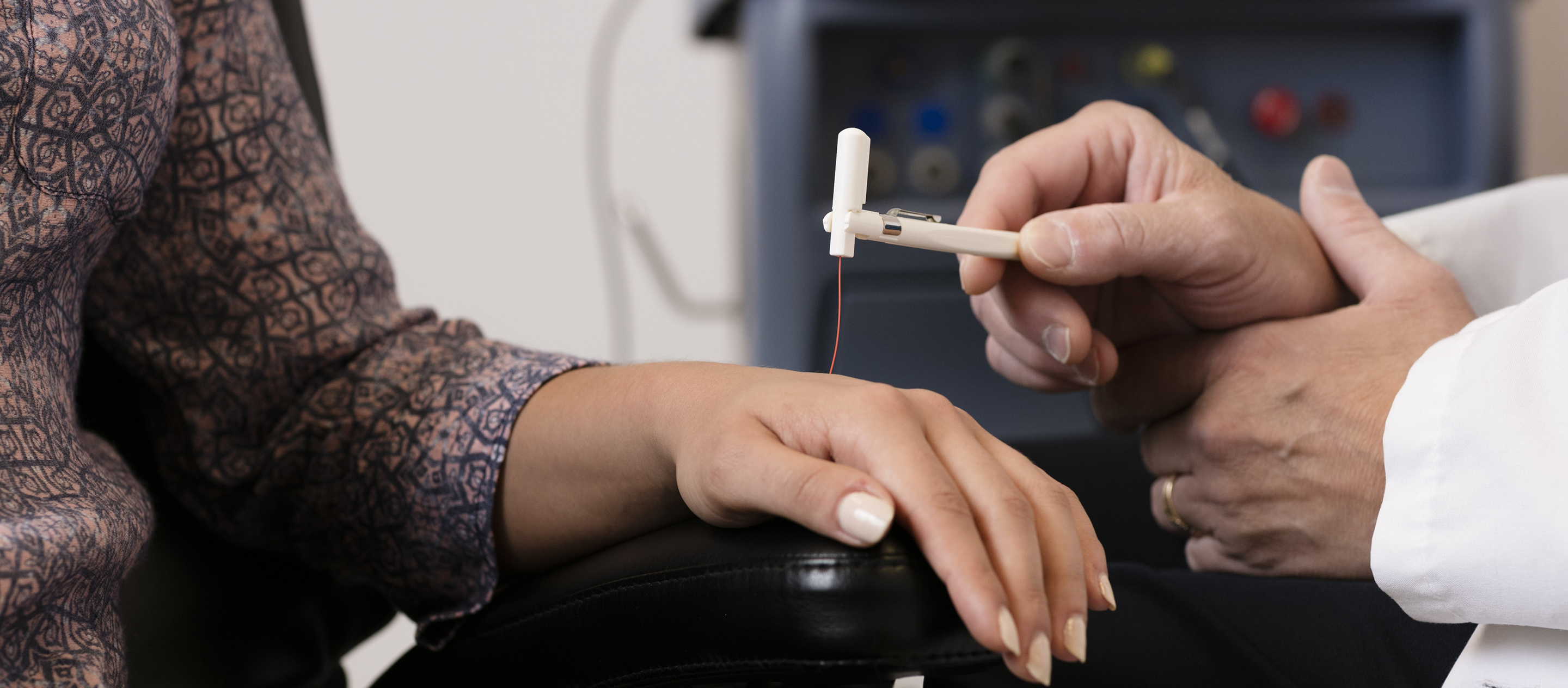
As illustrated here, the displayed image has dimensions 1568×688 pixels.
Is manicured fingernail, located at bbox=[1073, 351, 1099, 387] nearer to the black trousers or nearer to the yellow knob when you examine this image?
the black trousers

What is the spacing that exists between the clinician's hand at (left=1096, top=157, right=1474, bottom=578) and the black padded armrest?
27 centimetres

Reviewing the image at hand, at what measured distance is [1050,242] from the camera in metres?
0.42

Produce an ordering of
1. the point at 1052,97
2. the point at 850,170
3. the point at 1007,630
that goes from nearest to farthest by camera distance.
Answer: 1. the point at 1007,630
2. the point at 850,170
3. the point at 1052,97

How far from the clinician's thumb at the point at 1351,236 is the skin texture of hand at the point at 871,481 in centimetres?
27

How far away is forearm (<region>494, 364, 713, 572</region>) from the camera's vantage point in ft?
1.12

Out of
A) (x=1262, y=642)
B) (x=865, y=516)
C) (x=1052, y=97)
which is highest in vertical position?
(x=1052, y=97)

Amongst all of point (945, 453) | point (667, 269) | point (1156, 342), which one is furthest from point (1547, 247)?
point (667, 269)

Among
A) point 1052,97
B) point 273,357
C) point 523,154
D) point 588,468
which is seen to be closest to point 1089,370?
point 588,468

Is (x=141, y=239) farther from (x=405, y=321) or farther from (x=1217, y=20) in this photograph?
(x=1217, y=20)

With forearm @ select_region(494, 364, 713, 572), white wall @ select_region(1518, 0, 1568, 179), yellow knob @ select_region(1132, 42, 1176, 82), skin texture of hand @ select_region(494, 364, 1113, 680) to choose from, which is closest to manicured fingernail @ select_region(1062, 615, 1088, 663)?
skin texture of hand @ select_region(494, 364, 1113, 680)

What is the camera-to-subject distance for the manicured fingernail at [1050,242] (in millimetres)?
419

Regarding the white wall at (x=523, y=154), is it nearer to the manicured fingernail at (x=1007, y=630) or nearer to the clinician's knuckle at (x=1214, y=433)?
the clinician's knuckle at (x=1214, y=433)

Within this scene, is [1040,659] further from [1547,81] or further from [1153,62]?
[1547,81]

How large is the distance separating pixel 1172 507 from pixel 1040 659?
0.98 ft
